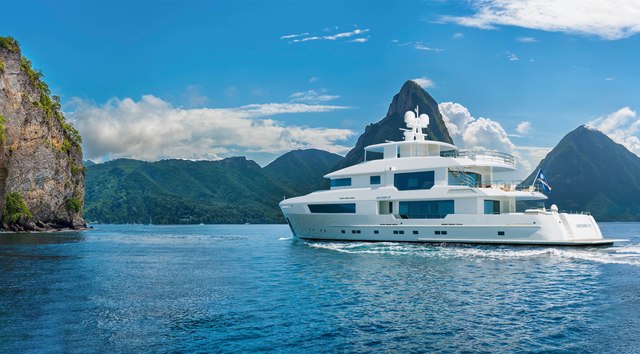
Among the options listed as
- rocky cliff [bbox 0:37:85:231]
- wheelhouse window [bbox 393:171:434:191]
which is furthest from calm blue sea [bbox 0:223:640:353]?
rocky cliff [bbox 0:37:85:231]

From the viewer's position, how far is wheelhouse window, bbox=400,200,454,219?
34594 mm

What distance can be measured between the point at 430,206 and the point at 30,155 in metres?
68.1

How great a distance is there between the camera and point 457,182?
35.6 metres

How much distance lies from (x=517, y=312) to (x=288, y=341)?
7582 mm

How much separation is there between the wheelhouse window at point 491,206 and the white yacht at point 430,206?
2.8 inches

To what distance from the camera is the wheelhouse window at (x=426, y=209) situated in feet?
113

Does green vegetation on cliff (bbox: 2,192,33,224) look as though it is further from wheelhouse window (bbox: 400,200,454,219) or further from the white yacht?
wheelhouse window (bbox: 400,200,454,219)

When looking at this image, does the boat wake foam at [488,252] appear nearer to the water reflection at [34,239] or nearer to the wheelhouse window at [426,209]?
the wheelhouse window at [426,209]

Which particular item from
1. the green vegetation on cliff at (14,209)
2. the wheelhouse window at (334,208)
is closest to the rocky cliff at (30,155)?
the green vegetation on cliff at (14,209)

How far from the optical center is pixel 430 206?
116ft

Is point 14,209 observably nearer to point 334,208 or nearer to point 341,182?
point 341,182

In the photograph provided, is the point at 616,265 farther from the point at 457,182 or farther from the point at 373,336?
the point at 373,336

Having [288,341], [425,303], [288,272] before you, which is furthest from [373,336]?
[288,272]

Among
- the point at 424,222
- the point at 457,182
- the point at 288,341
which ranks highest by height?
the point at 457,182
